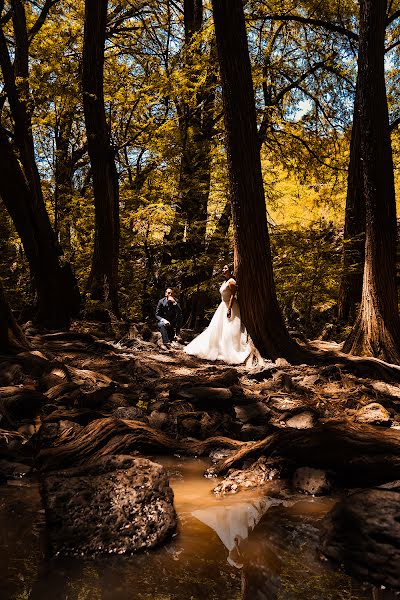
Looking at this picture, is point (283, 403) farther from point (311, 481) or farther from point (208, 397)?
point (311, 481)

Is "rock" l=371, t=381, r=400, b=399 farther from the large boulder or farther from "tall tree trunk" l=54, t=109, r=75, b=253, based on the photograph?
"tall tree trunk" l=54, t=109, r=75, b=253

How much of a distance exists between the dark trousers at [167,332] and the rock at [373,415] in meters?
6.06

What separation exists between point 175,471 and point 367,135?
6.83 m

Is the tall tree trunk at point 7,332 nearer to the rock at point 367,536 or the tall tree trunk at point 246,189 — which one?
the tall tree trunk at point 246,189

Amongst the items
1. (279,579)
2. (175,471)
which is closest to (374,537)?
(279,579)

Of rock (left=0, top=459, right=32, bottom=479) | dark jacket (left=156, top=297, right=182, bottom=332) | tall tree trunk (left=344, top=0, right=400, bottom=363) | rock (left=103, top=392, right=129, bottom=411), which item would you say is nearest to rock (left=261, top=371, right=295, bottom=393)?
tall tree trunk (left=344, top=0, right=400, bottom=363)

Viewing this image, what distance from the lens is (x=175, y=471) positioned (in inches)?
163

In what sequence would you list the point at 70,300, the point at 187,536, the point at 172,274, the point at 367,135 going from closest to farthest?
the point at 187,536
the point at 367,135
the point at 70,300
the point at 172,274

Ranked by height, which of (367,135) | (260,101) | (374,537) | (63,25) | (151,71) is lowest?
(374,537)

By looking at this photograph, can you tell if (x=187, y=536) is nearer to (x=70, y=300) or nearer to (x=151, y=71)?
(x=70, y=300)

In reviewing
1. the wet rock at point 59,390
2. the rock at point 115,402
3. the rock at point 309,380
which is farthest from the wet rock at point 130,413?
the rock at point 309,380

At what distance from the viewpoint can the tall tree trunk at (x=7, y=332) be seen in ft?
23.4

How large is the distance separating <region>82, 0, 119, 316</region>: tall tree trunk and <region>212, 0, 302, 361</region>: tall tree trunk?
4.40 m

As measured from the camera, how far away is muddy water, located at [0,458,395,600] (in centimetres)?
228
